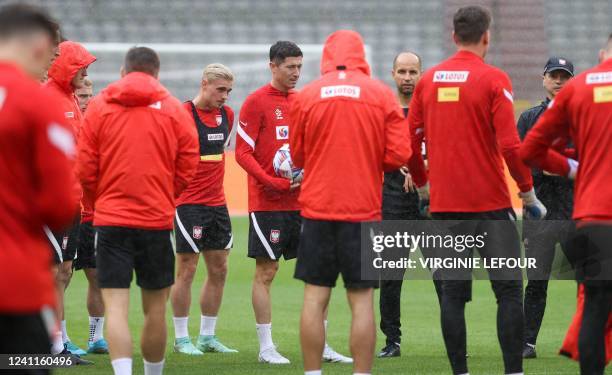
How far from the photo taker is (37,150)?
3855 mm

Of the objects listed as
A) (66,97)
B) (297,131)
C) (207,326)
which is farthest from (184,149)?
(207,326)

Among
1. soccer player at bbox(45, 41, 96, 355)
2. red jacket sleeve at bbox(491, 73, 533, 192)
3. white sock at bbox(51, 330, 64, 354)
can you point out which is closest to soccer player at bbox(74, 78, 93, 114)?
soccer player at bbox(45, 41, 96, 355)

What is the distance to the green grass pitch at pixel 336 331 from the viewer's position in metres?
7.73

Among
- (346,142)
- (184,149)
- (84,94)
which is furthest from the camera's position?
(84,94)

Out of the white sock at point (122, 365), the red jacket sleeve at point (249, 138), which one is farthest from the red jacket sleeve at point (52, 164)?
the red jacket sleeve at point (249, 138)

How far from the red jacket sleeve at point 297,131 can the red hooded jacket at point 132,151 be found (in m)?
0.67

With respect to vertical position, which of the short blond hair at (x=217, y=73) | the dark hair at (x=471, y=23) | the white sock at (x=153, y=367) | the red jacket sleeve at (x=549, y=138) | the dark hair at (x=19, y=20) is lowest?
the white sock at (x=153, y=367)

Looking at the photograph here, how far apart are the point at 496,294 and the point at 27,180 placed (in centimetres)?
346

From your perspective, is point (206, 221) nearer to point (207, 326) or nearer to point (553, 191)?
point (207, 326)

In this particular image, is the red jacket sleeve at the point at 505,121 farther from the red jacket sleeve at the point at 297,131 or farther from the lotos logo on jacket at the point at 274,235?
the lotos logo on jacket at the point at 274,235

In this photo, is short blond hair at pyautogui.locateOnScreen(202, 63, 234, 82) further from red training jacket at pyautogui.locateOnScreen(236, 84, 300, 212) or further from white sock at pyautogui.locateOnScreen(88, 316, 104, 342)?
white sock at pyautogui.locateOnScreen(88, 316, 104, 342)

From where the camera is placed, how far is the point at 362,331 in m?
6.27

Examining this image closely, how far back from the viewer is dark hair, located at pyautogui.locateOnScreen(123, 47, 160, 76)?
6570 mm

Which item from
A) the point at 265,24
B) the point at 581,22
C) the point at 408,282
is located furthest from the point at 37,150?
the point at 581,22
